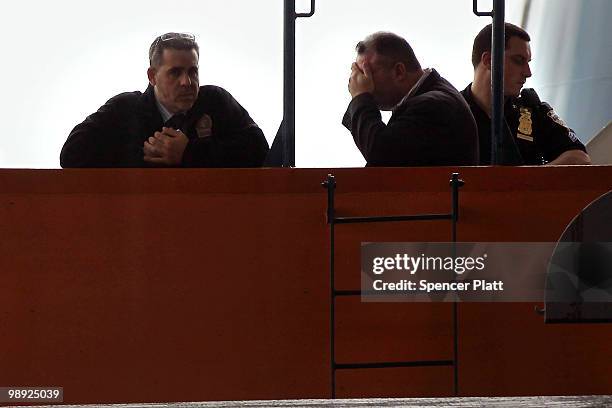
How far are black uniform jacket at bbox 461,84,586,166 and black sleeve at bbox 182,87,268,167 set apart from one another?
2.61 feet

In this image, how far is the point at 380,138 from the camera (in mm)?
4043

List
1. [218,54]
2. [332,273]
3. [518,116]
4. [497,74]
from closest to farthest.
→ [218,54] → [332,273] → [497,74] → [518,116]

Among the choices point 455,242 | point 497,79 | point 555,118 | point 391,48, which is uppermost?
point 391,48

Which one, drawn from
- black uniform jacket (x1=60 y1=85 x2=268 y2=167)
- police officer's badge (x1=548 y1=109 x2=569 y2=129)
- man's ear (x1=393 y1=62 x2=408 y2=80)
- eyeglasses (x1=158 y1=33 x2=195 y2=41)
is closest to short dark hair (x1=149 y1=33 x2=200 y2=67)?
eyeglasses (x1=158 y1=33 x2=195 y2=41)

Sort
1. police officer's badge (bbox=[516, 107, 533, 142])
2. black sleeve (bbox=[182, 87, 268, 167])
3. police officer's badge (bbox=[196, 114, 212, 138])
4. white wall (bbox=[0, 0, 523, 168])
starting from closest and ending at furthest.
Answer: white wall (bbox=[0, 0, 523, 168]), black sleeve (bbox=[182, 87, 268, 167]), police officer's badge (bbox=[196, 114, 212, 138]), police officer's badge (bbox=[516, 107, 533, 142])

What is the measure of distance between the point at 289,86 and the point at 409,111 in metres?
0.46

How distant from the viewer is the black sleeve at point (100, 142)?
13.1ft

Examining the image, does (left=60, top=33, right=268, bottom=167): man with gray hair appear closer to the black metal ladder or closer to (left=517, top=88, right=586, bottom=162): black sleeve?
the black metal ladder

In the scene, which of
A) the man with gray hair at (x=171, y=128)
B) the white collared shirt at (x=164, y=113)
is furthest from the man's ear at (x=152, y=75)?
the white collared shirt at (x=164, y=113)

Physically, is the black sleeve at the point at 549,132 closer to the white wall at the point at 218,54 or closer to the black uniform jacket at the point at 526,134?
the black uniform jacket at the point at 526,134

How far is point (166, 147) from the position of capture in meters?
4.13

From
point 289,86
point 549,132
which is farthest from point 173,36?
point 549,132

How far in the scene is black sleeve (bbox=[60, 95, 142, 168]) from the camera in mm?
3986

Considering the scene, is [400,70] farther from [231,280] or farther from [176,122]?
[231,280]
